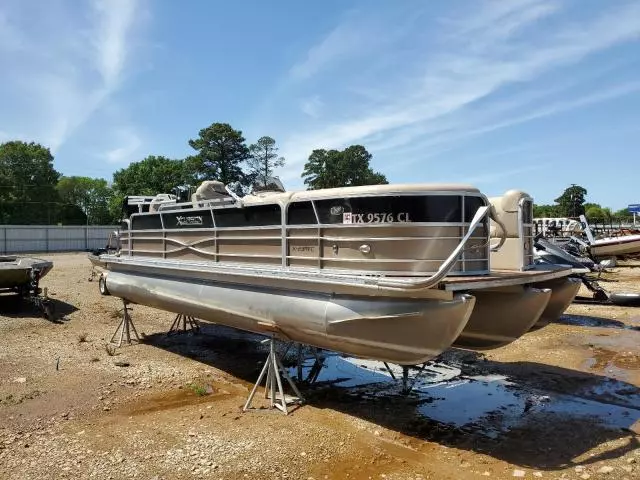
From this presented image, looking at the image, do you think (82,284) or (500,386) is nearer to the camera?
(500,386)

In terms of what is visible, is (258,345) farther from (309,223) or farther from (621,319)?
(621,319)

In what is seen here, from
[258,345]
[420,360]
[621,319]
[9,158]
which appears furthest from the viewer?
[9,158]

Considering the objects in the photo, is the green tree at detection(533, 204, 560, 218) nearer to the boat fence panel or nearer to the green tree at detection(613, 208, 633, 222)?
the green tree at detection(613, 208, 633, 222)

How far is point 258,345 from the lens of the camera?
33.1 ft

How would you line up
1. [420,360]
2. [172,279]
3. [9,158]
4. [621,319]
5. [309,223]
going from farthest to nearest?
[9,158]
[621,319]
[172,279]
[309,223]
[420,360]

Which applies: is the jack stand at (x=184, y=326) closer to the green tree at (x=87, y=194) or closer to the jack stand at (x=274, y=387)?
the jack stand at (x=274, y=387)

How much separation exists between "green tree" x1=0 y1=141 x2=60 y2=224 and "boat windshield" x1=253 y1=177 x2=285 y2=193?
5742cm

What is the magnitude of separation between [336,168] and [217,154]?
13070 millimetres

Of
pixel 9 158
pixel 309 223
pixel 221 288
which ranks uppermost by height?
pixel 9 158

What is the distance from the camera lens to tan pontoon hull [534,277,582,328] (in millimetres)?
6914

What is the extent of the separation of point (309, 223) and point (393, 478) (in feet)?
9.90

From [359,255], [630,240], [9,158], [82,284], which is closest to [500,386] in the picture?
[359,255]

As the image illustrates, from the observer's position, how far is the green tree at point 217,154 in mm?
48062

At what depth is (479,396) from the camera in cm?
710
